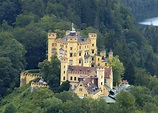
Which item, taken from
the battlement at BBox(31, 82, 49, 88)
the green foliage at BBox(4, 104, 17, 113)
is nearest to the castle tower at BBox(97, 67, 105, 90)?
the battlement at BBox(31, 82, 49, 88)

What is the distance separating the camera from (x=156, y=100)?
85062mm

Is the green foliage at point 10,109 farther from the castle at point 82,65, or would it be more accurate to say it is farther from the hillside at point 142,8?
the hillside at point 142,8

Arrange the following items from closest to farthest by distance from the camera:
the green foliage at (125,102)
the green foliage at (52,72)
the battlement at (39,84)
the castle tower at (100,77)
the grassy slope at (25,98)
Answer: the green foliage at (125,102) < the grassy slope at (25,98) < the castle tower at (100,77) < the green foliage at (52,72) < the battlement at (39,84)

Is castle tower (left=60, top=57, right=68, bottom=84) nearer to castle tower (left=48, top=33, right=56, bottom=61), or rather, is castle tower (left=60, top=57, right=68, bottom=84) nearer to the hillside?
castle tower (left=48, top=33, right=56, bottom=61)

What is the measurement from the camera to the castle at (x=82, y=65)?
82000mm

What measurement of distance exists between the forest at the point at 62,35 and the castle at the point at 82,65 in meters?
1.92

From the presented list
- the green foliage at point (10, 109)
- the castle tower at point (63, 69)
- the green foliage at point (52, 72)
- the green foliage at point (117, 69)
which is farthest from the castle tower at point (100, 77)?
the green foliage at point (10, 109)

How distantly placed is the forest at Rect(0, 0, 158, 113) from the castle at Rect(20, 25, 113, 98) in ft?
6.28

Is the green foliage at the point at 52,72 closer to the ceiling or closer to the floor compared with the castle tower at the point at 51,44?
closer to the floor

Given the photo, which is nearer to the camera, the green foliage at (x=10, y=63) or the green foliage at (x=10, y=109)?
Answer: the green foliage at (x=10, y=109)

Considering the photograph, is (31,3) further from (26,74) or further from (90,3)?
(26,74)

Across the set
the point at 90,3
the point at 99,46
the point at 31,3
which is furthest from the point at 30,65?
the point at 90,3

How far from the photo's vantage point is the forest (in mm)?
80375

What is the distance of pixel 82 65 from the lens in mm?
86438
